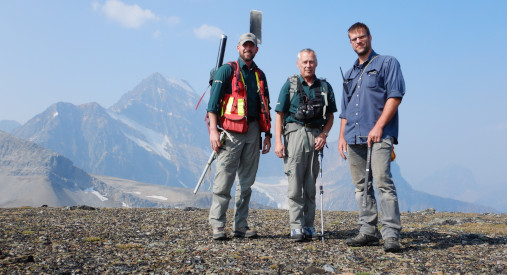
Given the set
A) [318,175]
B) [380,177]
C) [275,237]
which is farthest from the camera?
[275,237]

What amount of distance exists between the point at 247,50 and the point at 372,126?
320 cm

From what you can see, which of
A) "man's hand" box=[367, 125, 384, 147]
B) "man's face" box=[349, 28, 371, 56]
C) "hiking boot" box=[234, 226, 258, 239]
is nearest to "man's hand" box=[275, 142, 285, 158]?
"man's hand" box=[367, 125, 384, 147]

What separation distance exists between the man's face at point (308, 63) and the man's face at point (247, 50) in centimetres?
108

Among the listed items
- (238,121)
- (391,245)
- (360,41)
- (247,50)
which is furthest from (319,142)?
(247,50)

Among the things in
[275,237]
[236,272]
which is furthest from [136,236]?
[236,272]

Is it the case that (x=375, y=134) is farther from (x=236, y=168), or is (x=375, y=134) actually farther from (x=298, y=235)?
(x=236, y=168)

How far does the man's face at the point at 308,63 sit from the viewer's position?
9.08 meters

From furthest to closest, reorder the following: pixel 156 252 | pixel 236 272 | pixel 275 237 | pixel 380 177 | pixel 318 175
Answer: pixel 275 237
pixel 318 175
pixel 156 252
pixel 380 177
pixel 236 272

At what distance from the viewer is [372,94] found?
8445 mm

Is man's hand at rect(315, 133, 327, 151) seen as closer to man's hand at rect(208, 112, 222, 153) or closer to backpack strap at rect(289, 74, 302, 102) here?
backpack strap at rect(289, 74, 302, 102)

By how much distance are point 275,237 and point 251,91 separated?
3573mm

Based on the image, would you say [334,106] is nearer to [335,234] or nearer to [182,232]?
[335,234]

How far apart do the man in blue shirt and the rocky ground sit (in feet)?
2.01

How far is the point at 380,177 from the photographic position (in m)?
8.05
